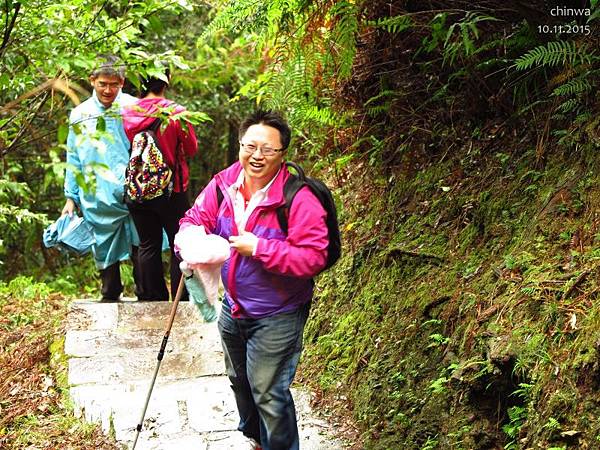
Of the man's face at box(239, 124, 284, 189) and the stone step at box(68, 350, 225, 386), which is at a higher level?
Result: the man's face at box(239, 124, 284, 189)

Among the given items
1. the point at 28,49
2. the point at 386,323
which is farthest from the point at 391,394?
the point at 28,49

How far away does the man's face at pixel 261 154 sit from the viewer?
449 centimetres

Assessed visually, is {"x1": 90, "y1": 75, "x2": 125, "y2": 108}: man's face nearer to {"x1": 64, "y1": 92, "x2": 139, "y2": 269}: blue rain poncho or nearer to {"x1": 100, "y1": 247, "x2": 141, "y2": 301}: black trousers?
{"x1": 64, "y1": 92, "x2": 139, "y2": 269}: blue rain poncho

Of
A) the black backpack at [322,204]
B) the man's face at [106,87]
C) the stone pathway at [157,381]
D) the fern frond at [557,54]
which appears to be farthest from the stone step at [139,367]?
the fern frond at [557,54]

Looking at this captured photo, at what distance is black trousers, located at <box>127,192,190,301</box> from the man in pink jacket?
3219 mm

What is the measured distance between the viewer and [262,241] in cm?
424

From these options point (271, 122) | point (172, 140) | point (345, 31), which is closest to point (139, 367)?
point (172, 140)

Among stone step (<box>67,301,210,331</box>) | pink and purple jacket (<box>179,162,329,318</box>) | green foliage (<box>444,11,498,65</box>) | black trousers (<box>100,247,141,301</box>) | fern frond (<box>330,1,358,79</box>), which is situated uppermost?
fern frond (<box>330,1,358,79</box>)

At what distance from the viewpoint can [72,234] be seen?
8.21 metres

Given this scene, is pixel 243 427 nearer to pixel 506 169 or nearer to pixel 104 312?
pixel 506 169

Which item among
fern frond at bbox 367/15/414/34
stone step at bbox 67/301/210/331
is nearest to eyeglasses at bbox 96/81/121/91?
stone step at bbox 67/301/210/331

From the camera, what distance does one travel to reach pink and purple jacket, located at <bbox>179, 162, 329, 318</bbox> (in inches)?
167

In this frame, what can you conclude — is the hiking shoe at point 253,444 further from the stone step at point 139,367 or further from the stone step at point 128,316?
the stone step at point 128,316

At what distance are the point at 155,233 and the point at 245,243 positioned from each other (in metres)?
4.06
